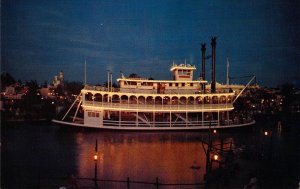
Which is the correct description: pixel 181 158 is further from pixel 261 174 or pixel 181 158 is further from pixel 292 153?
pixel 292 153

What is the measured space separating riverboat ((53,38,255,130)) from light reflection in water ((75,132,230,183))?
1292 millimetres

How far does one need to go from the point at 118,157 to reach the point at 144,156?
3.85 ft

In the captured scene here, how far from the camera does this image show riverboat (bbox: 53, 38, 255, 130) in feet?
74.2

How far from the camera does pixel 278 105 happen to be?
4775 cm

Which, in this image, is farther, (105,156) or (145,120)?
(145,120)

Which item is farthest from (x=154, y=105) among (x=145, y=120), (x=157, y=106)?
(x=145, y=120)

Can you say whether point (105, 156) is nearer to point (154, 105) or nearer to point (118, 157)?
point (118, 157)

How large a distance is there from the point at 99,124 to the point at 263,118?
72.3 feet

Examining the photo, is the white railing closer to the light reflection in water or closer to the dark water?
the dark water

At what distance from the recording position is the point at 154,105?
2328 centimetres

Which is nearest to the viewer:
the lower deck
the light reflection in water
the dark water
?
the dark water

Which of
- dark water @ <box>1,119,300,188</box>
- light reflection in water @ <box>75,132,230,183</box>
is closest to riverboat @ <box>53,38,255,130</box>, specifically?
dark water @ <box>1,119,300,188</box>

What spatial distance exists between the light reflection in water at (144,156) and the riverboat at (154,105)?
1292mm

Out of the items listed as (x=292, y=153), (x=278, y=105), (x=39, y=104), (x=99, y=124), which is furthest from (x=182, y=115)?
(x=278, y=105)
